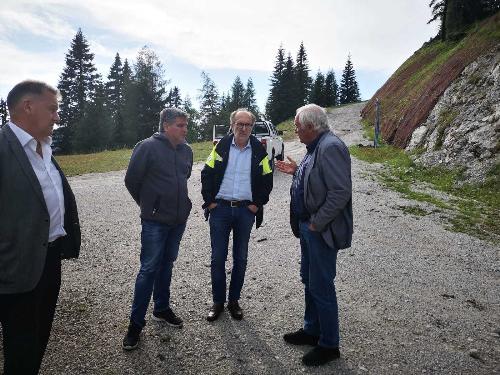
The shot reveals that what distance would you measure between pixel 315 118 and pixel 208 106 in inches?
2113

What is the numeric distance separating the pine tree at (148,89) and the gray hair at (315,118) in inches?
1600

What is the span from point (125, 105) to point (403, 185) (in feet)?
130

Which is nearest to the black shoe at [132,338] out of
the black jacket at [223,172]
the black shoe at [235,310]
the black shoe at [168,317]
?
the black shoe at [168,317]

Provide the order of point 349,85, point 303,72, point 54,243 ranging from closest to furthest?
point 54,243 → point 303,72 → point 349,85

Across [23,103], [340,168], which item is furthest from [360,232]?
[23,103]

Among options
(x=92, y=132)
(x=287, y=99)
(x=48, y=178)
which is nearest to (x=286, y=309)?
(x=48, y=178)

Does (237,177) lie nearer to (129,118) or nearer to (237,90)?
(129,118)

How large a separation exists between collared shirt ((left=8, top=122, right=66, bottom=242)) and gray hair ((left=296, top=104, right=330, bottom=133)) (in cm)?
226

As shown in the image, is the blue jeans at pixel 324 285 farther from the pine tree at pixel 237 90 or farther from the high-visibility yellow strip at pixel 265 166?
the pine tree at pixel 237 90

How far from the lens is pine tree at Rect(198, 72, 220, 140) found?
5431 cm

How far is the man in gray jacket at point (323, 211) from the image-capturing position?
3.24m

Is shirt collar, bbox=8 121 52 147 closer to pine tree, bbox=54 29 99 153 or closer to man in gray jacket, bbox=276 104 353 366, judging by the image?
man in gray jacket, bbox=276 104 353 366

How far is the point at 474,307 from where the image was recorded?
460 centimetres

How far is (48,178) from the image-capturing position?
2.62m
